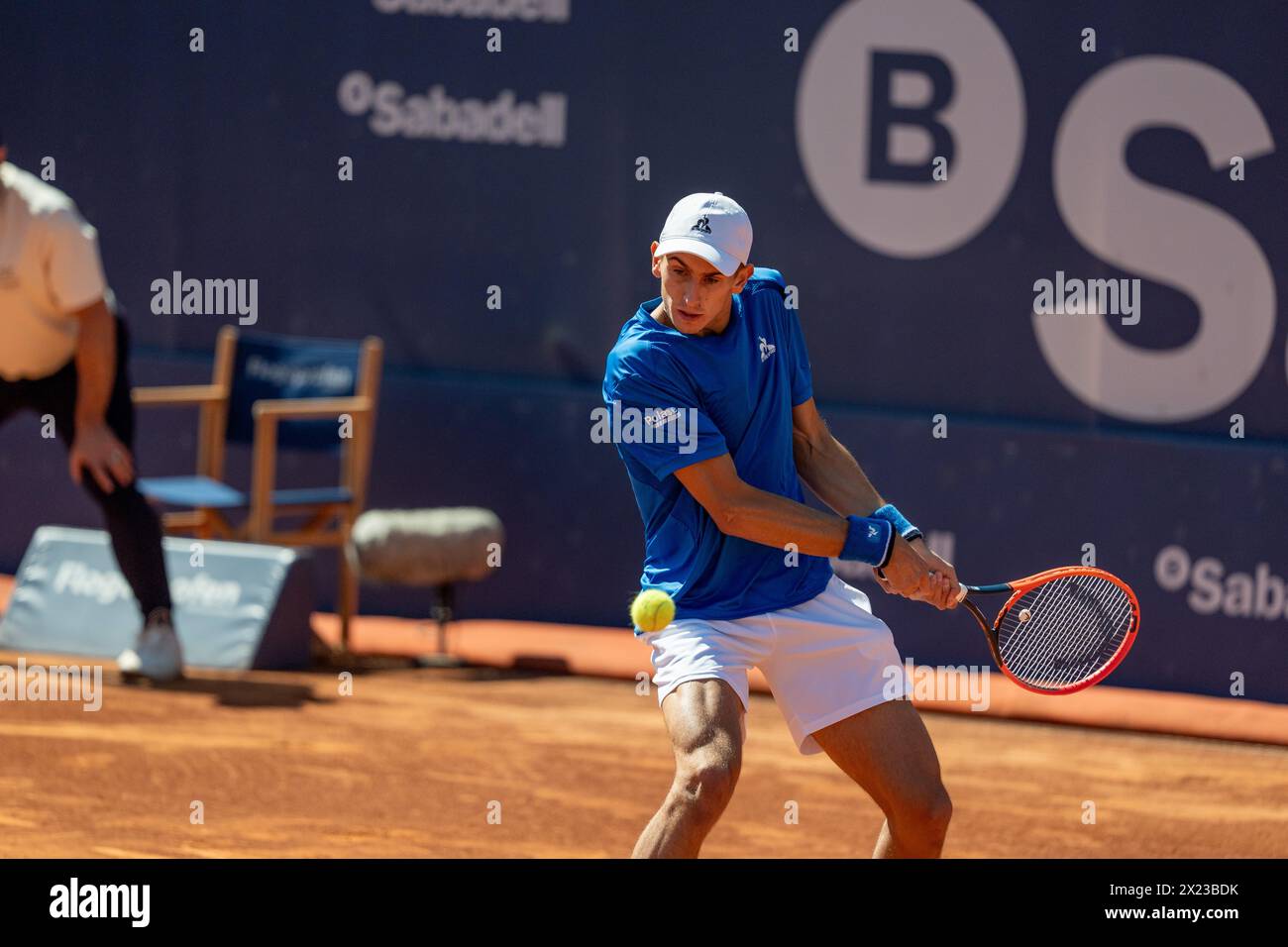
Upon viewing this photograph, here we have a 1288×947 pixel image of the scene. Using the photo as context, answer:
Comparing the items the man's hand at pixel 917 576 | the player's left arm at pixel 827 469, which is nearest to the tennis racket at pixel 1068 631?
the player's left arm at pixel 827 469

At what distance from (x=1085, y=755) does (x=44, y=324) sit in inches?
176

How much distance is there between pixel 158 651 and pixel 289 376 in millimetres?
1791

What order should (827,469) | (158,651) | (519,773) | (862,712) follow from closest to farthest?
(862,712), (827,469), (519,773), (158,651)

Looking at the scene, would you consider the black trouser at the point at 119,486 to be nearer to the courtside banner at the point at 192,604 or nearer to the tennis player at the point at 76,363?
the tennis player at the point at 76,363

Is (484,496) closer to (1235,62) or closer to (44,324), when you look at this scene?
(44,324)

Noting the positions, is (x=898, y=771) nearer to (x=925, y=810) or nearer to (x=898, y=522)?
(x=925, y=810)

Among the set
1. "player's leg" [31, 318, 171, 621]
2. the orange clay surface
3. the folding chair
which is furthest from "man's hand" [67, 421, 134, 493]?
the folding chair

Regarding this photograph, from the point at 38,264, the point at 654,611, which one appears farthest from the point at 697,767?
the point at 38,264

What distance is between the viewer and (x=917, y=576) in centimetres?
432

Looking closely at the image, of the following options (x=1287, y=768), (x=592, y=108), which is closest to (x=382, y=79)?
(x=592, y=108)

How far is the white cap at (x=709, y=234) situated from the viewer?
166 inches

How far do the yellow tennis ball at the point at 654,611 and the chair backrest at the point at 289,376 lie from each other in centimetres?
514

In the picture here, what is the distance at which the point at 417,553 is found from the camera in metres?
8.74

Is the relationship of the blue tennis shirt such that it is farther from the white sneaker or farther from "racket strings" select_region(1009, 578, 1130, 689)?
the white sneaker
